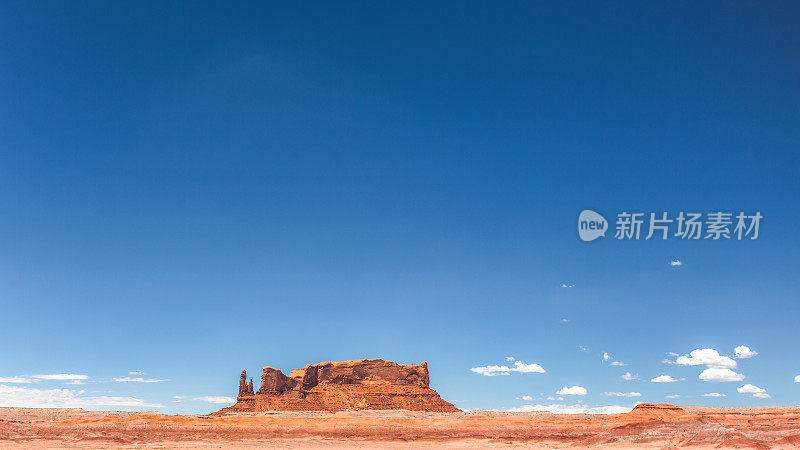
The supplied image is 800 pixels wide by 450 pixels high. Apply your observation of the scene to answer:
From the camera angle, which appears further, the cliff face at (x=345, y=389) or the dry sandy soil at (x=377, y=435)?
the cliff face at (x=345, y=389)

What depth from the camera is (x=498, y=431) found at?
51188 mm

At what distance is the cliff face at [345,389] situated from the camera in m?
162

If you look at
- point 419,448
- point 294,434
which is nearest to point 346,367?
point 294,434

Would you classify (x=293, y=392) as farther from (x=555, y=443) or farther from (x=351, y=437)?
(x=555, y=443)

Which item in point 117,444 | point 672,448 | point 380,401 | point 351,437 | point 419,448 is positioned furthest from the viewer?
point 380,401

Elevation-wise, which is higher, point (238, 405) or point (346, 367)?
point (346, 367)

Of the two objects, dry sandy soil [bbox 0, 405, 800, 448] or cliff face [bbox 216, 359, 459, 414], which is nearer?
dry sandy soil [bbox 0, 405, 800, 448]

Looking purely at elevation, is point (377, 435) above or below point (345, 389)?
above

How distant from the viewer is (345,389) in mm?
171000

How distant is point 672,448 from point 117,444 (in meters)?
41.0

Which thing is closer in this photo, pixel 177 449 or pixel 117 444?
pixel 177 449

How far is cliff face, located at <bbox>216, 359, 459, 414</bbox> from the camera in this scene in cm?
16250

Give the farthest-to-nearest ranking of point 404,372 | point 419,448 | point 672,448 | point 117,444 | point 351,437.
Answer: point 404,372, point 351,437, point 117,444, point 419,448, point 672,448

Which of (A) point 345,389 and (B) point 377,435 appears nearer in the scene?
(B) point 377,435
